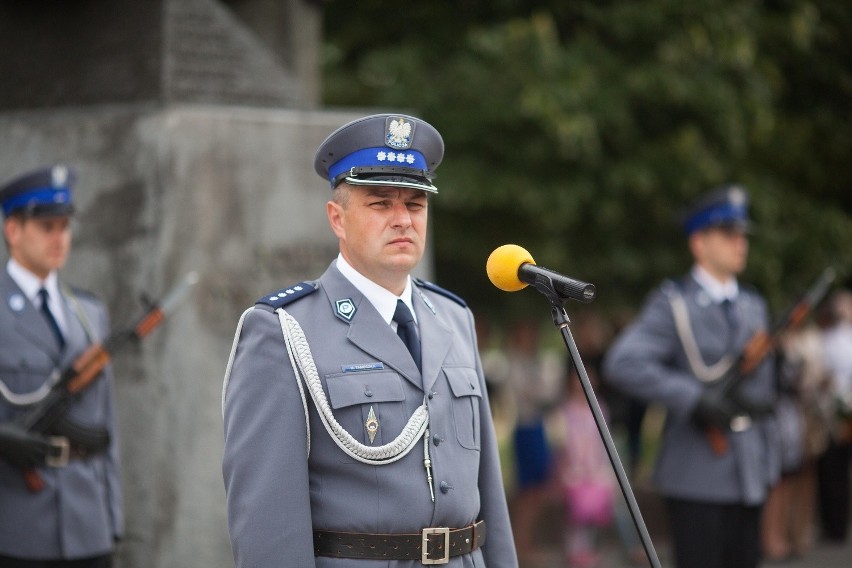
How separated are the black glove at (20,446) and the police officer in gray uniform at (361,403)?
72.0 inches

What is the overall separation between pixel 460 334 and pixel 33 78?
12.0 feet

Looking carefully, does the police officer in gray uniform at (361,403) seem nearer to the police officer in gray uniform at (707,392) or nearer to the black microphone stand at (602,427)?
the black microphone stand at (602,427)

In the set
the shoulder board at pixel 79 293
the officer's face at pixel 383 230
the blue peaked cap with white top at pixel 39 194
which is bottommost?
the officer's face at pixel 383 230

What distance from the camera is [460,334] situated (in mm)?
3979

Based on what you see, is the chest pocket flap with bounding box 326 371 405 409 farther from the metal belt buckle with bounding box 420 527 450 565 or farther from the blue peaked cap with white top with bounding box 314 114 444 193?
the blue peaked cap with white top with bounding box 314 114 444 193

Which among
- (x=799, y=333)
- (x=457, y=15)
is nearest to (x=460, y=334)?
(x=457, y=15)

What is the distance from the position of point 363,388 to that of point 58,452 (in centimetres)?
230

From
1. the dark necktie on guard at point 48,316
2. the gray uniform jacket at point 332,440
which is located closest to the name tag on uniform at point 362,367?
the gray uniform jacket at point 332,440

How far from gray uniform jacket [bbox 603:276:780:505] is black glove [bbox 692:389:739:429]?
0.16 feet

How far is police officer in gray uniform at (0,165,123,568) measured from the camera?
5305 mm

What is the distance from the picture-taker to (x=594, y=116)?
32.4 feet

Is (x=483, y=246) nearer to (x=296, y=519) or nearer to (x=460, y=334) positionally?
(x=460, y=334)

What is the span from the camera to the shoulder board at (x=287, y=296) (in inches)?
144

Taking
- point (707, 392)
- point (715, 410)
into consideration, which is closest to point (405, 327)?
point (715, 410)
